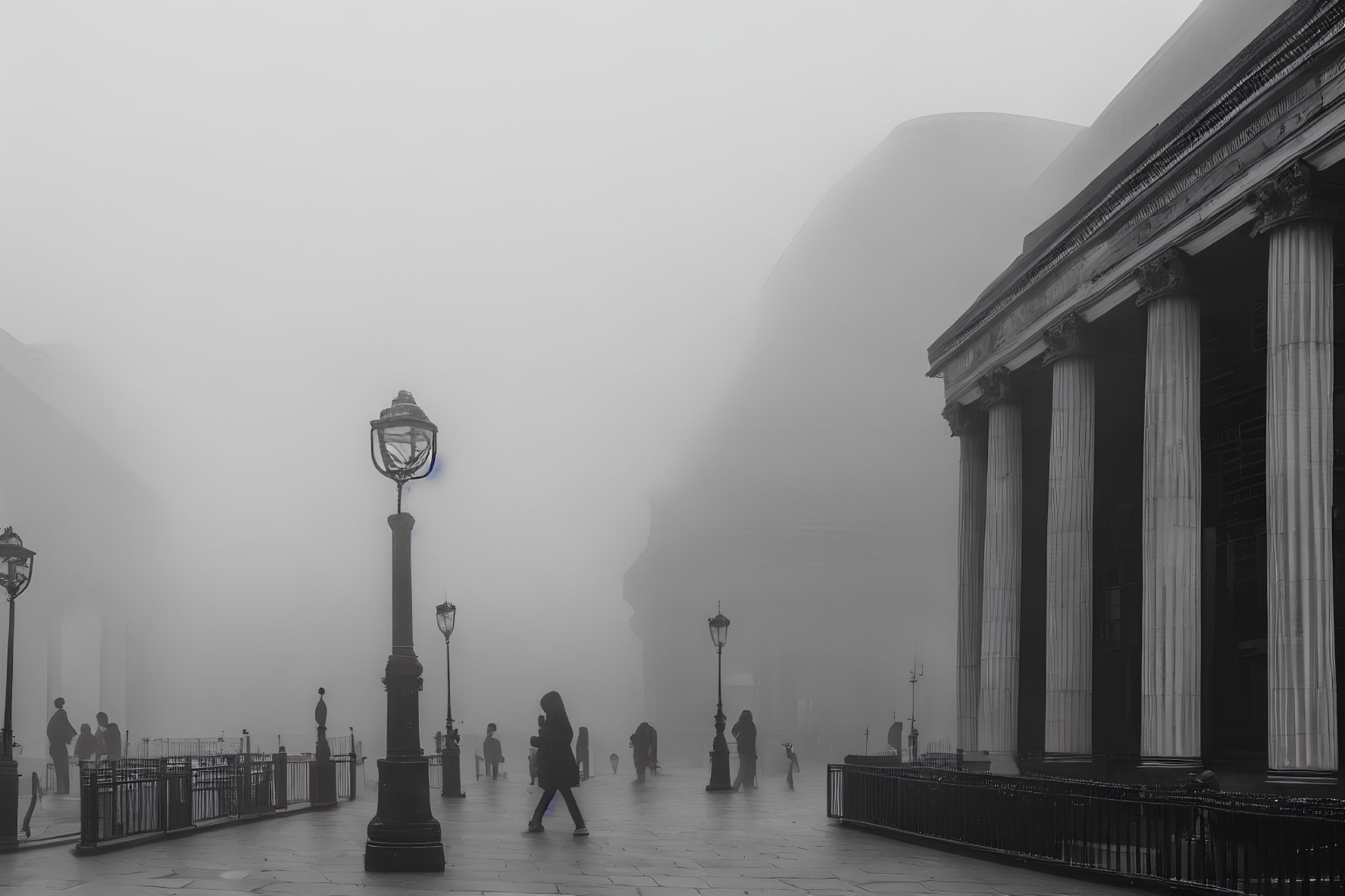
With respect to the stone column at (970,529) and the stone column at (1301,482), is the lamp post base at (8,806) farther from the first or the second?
the stone column at (970,529)

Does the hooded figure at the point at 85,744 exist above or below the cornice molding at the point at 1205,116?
below

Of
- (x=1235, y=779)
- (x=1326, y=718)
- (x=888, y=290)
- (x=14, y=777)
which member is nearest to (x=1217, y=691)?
(x=1235, y=779)

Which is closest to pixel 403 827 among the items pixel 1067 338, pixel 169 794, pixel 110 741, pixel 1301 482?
pixel 169 794

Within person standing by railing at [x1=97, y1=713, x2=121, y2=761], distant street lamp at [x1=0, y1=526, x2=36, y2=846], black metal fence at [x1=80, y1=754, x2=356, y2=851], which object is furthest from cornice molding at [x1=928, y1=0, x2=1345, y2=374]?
person standing by railing at [x1=97, y1=713, x2=121, y2=761]

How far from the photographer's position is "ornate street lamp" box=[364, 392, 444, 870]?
1603cm

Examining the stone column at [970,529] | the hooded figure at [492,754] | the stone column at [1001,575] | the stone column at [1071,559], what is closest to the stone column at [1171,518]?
the stone column at [1071,559]

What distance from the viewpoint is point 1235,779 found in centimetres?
2533

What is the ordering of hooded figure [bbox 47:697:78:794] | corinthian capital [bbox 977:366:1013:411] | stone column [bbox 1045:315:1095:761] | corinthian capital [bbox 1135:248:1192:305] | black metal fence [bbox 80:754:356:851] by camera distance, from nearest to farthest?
black metal fence [bbox 80:754:356:851] < corinthian capital [bbox 1135:248:1192:305] < stone column [bbox 1045:315:1095:761] < corinthian capital [bbox 977:366:1013:411] < hooded figure [bbox 47:697:78:794]

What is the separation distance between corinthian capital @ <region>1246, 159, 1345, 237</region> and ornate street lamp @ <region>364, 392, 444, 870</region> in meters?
13.4

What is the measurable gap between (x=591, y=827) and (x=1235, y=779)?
447 inches

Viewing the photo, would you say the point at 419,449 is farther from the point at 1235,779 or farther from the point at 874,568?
the point at 874,568

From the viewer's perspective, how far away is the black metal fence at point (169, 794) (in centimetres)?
1920

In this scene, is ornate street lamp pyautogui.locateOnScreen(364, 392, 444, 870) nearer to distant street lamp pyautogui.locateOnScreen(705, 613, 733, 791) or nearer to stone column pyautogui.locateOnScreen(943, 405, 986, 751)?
distant street lamp pyautogui.locateOnScreen(705, 613, 733, 791)

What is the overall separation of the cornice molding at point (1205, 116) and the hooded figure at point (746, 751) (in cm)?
1665
